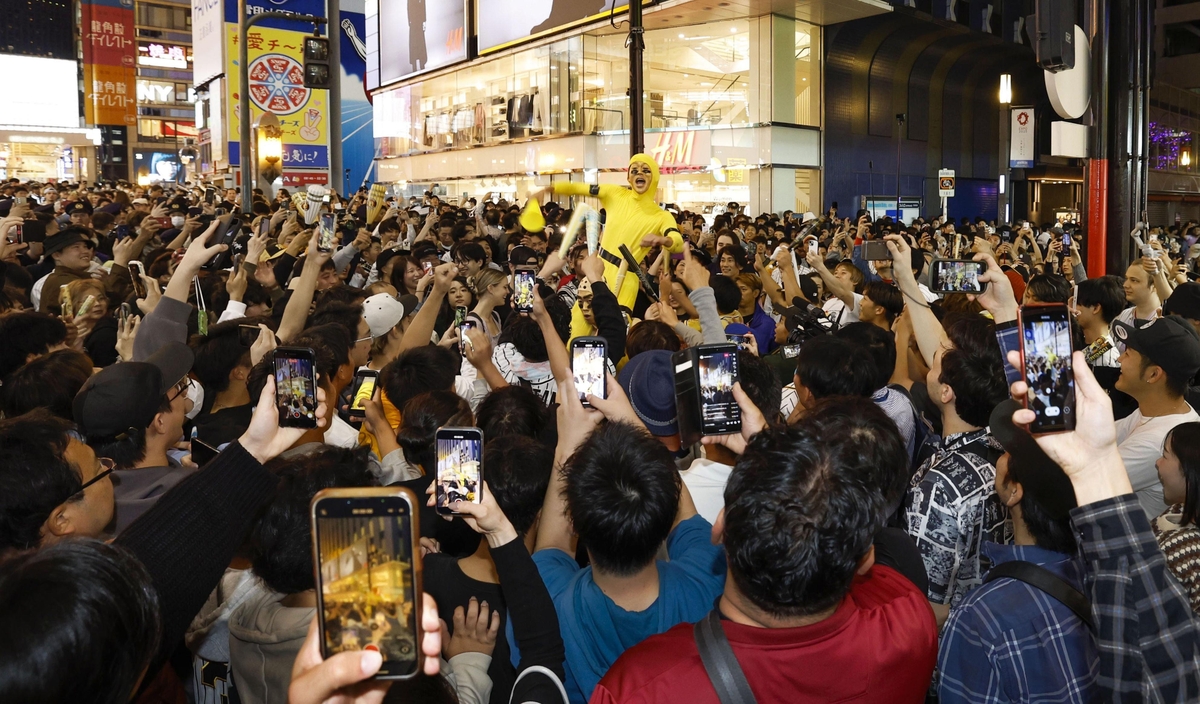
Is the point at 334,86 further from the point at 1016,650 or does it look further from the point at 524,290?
the point at 1016,650

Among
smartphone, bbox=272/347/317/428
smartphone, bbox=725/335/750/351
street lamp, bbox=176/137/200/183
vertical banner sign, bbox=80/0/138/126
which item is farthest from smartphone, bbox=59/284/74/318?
street lamp, bbox=176/137/200/183

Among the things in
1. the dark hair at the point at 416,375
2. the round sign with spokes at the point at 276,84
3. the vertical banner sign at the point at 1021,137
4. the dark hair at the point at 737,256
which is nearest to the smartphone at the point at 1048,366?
the dark hair at the point at 416,375

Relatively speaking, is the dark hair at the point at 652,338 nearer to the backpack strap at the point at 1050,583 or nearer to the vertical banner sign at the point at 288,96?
the backpack strap at the point at 1050,583

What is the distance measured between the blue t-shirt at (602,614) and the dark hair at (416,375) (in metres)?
2.20

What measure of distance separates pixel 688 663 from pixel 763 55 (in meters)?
22.1

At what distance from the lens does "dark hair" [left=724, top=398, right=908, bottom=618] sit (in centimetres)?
180

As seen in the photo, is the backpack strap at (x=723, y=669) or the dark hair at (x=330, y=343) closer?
the backpack strap at (x=723, y=669)

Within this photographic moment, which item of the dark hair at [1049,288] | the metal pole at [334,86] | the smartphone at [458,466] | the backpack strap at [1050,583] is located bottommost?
the backpack strap at [1050,583]

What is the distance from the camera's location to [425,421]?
3.42 metres

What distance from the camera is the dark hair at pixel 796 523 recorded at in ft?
5.92

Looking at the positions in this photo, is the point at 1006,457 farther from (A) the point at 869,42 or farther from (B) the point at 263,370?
(A) the point at 869,42

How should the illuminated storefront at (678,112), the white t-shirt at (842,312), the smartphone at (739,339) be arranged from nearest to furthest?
the smartphone at (739,339) → the white t-shirt at (842,312) → the illuminated storefront at (678,112)

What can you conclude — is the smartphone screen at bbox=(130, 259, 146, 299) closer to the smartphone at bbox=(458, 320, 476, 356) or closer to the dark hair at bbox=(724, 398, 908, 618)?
the smartphone at bbox=(458, 320, 476, 356)

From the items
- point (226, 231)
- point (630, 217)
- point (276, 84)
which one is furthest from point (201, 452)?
point (276, 84)
